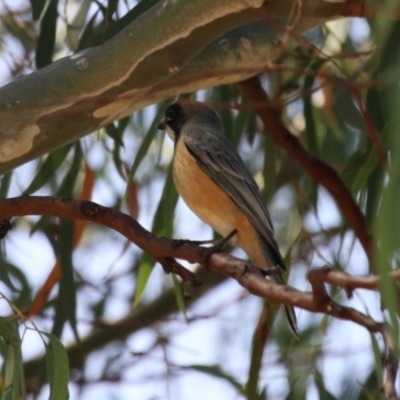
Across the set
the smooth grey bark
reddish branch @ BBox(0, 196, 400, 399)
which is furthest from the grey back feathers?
reddish branch @ BBox(0, 196, 400, 399)

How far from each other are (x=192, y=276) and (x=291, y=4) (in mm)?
762

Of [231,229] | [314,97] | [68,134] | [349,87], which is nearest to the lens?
[349,87]

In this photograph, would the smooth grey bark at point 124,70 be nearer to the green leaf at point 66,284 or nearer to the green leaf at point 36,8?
the green leaf at point 36,8

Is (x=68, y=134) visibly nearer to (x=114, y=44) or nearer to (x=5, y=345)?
(x=114, y=44)

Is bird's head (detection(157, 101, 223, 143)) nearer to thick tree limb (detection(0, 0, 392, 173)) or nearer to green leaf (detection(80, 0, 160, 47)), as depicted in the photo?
green leaf (detection(80, 0, 160, 47))

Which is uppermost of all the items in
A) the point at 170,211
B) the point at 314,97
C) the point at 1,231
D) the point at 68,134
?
the point at 314,97

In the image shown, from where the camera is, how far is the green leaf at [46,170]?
3.16 metres

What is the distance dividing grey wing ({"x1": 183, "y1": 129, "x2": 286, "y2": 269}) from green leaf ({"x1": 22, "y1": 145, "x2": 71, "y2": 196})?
1.55ft

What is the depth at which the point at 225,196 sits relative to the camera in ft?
10.5

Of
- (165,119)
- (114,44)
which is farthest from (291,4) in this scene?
(165,119)

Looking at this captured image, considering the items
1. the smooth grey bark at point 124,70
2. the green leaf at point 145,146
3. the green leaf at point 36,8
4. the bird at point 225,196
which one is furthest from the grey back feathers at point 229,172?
the green leaf at point 36,8

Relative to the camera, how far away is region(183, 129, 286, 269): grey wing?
3.09m

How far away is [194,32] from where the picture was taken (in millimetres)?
2357

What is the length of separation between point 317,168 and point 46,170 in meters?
0.99
